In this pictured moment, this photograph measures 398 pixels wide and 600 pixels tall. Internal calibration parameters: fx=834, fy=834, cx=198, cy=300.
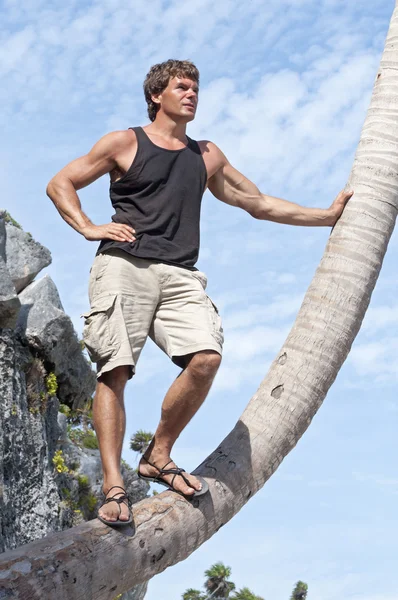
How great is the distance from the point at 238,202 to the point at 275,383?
1497mm

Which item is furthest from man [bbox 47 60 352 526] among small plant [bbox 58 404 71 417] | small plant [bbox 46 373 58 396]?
small plant [bbox 58 404 71 417]

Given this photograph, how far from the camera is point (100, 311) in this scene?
513 cm

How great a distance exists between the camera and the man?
5.07 meters

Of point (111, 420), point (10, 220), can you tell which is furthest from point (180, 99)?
point (10, 220)

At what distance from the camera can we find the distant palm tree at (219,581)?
3078 centimetres

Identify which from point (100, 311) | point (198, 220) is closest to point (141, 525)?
point (100, 311)

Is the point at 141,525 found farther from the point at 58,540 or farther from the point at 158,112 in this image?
the point at 158,112

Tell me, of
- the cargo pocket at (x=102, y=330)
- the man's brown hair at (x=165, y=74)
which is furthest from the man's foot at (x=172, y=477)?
the man's brown hair at (x=165, y=74)

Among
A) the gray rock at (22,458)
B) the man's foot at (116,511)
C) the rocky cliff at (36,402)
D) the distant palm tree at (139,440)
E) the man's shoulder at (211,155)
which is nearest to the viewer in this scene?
the man's foot at (116,511)

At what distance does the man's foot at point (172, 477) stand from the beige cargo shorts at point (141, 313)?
64cm

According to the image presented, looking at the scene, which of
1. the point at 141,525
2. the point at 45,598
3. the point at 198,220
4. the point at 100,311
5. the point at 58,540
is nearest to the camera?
the point at 45,598

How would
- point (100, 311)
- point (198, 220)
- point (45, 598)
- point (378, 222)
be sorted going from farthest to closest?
point (378, 222)
point (198, 220)
point (100, 311)
point (45, 598)

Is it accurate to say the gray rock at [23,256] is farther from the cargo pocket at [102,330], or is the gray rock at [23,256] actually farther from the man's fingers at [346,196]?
the cargo pocket at [102,330]

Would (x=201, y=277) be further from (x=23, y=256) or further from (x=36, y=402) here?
(x=23, y=256)
